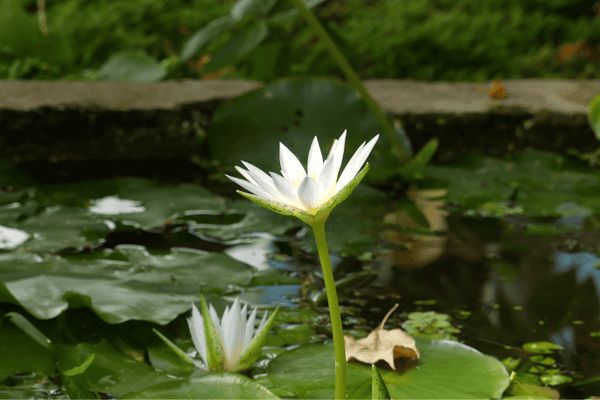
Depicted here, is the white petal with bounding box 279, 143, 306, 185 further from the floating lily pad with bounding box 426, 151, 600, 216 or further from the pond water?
the floating lily pad with bounding box 426, 151, 600, 216

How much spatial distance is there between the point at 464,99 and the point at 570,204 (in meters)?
0.64

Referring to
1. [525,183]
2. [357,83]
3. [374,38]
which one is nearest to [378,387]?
[357,83]

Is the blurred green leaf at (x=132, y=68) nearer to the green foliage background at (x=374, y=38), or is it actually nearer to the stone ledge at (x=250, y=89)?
the green foliage background at (x=374, y=38)

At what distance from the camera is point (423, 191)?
156cm

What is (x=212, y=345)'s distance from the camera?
0.65 m

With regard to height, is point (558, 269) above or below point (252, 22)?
below

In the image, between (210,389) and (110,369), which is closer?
(210,389)

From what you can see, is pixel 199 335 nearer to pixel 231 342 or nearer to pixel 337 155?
pixel 231 342

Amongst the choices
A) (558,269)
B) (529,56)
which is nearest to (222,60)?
(558,269)

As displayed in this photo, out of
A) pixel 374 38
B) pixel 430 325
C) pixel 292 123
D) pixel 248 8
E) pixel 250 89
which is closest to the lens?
pixel 430 325

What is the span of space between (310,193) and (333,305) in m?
0.12

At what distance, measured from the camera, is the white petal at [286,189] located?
1.57 ft

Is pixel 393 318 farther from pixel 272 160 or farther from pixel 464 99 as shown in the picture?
pixel 464 99

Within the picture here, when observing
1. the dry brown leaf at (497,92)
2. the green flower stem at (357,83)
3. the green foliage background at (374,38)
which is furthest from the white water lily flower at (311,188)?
the green foliage background at (374,38)
